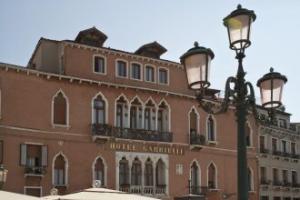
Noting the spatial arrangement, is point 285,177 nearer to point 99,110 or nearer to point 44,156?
point 99,110

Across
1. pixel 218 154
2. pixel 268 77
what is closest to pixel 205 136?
pixel 218 154

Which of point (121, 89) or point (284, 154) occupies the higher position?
point (121, 89)

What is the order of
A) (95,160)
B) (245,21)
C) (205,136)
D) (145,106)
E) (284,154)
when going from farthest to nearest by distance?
(284,154) → (205,136) → (145,106) → (95,160) → (245,21)

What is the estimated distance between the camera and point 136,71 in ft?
106

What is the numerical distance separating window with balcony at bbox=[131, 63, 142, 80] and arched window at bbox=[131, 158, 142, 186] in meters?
4.50

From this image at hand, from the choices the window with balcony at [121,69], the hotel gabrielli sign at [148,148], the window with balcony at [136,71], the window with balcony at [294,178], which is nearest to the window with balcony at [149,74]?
the window with balcony at [136,71]

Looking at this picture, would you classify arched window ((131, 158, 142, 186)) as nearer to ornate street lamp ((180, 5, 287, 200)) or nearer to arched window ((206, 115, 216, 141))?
arched window ((206, 115, 216, 141))

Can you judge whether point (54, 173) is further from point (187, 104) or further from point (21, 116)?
point (187, 104)

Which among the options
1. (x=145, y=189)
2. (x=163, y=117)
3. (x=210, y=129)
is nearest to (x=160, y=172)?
(x=145, y=189)

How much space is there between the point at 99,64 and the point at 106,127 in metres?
3.35

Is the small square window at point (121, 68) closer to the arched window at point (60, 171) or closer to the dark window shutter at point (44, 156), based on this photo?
the arched window at point (60, 171)

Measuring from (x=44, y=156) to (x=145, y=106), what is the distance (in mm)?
6875

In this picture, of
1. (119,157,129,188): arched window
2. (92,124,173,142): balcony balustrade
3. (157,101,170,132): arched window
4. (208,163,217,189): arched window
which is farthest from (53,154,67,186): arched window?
(208,163,217,189): arched window

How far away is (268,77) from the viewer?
853 centimetres
